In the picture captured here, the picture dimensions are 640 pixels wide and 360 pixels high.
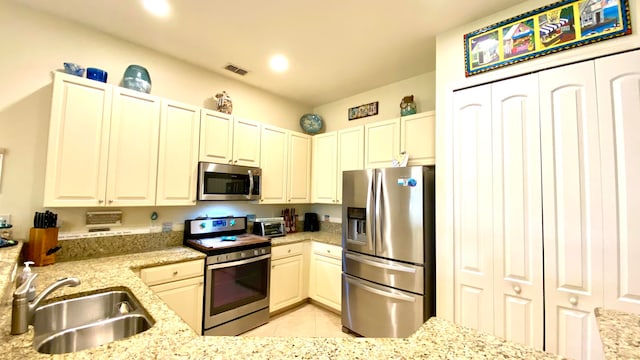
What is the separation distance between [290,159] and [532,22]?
8.62 ft

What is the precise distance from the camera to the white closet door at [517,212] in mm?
1718

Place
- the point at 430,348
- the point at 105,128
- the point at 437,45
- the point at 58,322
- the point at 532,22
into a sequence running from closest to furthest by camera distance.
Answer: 1. the point at 430,348
2. the point at 58,322
3. the point at 532,22
4. the point at 105,128
5. the point at 437,45

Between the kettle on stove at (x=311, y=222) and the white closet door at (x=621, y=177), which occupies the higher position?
the white closet door at (x=621, y=177)

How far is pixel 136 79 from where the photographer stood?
2354 mm

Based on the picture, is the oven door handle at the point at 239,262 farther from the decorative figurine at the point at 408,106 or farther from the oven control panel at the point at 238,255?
the decorative figurine at the point at 408,106

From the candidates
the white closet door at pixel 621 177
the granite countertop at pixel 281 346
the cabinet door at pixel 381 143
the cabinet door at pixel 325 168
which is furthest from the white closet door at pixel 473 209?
the cabinet door at pixel 325 168

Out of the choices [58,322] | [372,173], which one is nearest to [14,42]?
[58,322]

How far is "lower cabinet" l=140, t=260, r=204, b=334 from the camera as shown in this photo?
6.91 ft

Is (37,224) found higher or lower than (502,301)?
higher

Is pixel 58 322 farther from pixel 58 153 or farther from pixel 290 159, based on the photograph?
pixel 290 159

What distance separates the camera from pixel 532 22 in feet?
5.89

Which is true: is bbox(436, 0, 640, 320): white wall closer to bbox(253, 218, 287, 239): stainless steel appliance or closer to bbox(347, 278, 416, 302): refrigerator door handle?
bbox(347, 278, 416, 302): refrigerator door handle

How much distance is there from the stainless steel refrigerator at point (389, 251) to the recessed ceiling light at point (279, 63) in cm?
140

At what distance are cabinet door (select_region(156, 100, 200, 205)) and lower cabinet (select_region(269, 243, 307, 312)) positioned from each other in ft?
3.70
